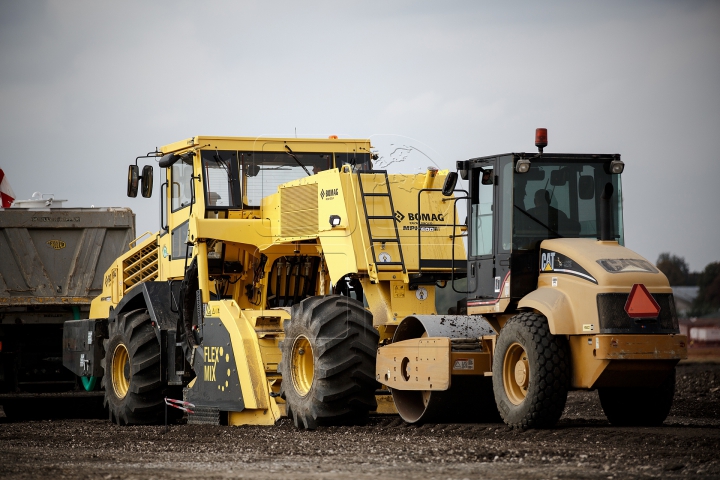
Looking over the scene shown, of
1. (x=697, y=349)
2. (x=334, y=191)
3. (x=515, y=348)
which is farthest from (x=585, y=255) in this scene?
(x=697, y=349)

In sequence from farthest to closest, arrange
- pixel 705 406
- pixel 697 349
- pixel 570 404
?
pixel 697 349, pixel 570 404, pixel 705 406

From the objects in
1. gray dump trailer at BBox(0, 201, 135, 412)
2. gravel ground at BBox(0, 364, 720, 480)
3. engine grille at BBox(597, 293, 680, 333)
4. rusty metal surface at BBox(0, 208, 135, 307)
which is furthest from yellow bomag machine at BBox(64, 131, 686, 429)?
rusty metal surface at BBox(0, 208, 135, 307)

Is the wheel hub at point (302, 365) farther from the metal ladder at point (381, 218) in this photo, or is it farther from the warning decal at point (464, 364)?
the warning decal at point (464, 364)

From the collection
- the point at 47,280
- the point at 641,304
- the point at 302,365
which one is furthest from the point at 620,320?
the point at 47,280

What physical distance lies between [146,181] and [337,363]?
16.9ft

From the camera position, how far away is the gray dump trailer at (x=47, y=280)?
60.9ft

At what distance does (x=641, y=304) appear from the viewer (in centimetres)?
1055

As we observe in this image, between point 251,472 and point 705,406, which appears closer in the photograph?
point 251,472

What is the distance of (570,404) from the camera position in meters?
17.7

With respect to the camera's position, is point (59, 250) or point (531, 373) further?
point (59, 250)

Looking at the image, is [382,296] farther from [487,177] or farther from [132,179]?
[132,179]

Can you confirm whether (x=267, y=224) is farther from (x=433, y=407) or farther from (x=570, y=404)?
(x=570, y=404)

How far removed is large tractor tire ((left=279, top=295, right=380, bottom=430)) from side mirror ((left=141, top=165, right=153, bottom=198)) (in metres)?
4.31

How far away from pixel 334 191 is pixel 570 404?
6.60 m
